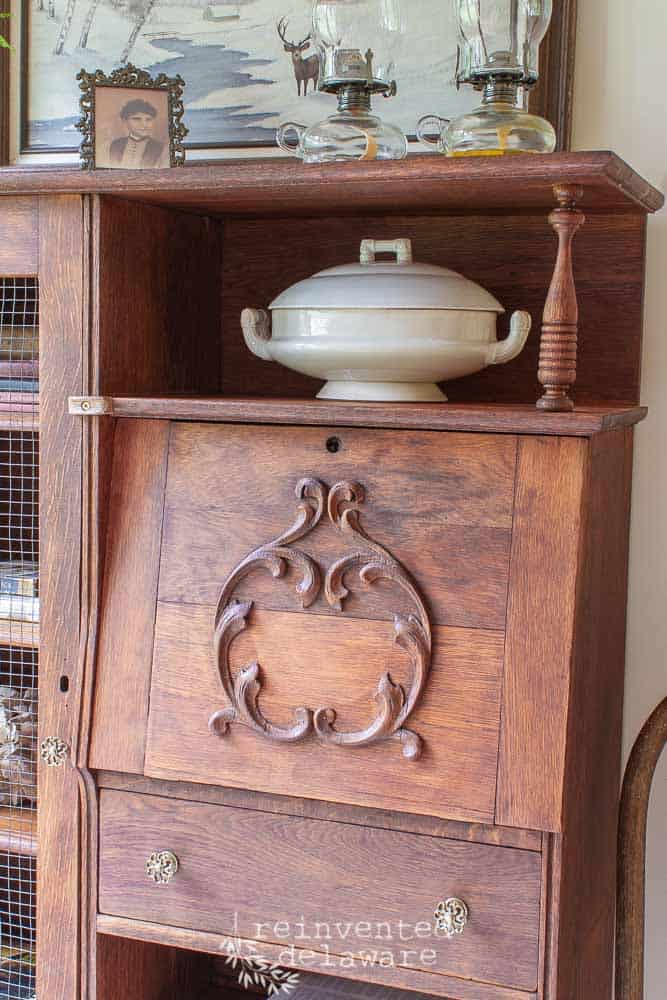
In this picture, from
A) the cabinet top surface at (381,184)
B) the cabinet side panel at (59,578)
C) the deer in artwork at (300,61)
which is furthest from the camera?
the deer in artwork at (300,61)

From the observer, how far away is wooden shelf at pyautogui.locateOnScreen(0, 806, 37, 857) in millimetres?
1578

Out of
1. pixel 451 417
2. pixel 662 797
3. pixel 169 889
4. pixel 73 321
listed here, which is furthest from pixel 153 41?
pixel 662 797

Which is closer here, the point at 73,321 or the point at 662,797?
the point at 73,321

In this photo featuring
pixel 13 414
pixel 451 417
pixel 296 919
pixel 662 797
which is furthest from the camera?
pixel 662 797

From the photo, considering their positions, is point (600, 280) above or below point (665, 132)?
below

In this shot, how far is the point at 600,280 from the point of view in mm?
1585

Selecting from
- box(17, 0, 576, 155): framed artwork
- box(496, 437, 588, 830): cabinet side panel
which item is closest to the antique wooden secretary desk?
box(496, 437, 588, 830): cabinet side panel

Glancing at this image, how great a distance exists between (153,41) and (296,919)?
130 centimetres

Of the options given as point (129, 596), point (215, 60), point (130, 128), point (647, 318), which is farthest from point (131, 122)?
point (647, 318)

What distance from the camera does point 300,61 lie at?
5.57 ft

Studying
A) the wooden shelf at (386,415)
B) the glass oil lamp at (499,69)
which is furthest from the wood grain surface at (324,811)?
the glass oil lamp at (499,69)

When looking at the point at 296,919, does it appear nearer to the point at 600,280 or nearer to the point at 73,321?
the point at 73,321

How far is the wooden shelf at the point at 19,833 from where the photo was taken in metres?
1.58

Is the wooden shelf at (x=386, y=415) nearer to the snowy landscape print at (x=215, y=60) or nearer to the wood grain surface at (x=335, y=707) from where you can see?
the wood grain surface at (x=335, y=707)
